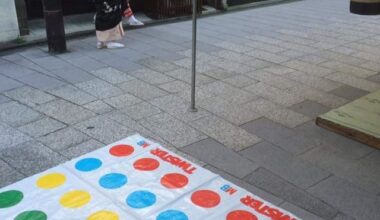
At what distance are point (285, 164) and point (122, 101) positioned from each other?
1.85 m

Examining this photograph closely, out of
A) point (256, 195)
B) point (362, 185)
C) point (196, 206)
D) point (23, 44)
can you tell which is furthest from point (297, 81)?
point (23, 44)

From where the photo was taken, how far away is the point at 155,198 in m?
2.74

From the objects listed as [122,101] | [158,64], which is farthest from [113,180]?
[158,64]

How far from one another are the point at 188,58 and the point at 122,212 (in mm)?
3462

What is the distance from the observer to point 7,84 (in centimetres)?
469

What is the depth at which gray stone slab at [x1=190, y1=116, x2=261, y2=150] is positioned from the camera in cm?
353

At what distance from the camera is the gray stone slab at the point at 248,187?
2807mm

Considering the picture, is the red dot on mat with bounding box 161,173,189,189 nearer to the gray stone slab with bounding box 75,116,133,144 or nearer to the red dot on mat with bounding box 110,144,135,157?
the red dot on mat with bounding box 110,144,135,157

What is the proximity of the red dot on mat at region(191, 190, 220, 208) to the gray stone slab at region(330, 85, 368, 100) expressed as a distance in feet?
7.89

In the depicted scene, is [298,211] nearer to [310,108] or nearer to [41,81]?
[310,108]

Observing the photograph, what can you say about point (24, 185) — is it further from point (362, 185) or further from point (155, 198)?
point (362, 185)

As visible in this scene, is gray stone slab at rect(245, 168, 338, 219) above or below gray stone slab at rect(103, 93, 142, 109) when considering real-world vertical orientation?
below

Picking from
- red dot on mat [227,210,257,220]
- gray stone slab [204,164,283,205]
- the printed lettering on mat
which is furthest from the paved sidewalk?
red dot on mat [227,210,257,220]

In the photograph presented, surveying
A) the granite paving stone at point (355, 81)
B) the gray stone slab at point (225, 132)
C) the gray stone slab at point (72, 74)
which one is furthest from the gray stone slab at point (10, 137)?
the granite paving stone at point (355, 81)
